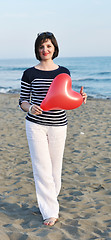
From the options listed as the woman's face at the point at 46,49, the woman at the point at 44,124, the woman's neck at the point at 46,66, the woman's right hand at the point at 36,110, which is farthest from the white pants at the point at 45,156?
the woman's face at the point at 46,49

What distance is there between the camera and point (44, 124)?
2.56 meters

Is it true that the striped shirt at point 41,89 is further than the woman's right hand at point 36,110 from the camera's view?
Yes

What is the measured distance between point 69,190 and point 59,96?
1.64 meters

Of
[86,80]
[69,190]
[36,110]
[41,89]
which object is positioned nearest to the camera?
[36,110]

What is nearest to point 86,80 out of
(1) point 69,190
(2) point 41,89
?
(1) point 69,190

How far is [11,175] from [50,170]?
166 cm

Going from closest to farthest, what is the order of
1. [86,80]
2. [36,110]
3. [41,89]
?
1. [36,110]
2. [41,89]
3. [86,80]

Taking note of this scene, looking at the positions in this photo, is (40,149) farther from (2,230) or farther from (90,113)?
(90,113)

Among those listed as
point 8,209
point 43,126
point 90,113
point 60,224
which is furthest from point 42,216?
point 90,113

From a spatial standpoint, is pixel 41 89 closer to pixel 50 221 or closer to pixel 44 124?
pixel 44 124

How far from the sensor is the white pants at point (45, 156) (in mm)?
2588

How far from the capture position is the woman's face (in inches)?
102

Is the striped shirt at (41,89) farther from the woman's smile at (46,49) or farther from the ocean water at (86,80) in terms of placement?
the ocean water at (86,80)

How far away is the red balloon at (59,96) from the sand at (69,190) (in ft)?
3.71
